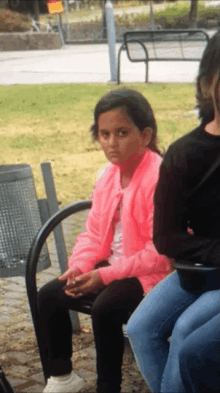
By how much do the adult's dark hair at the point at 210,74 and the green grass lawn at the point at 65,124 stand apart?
598mm

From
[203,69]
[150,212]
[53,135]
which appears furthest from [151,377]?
[53,135]

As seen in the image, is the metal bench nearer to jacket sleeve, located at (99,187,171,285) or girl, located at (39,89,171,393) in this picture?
girl, located at (39,89,171,393)

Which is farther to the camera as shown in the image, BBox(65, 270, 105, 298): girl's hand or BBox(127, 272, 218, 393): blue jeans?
BBox(65, 270, 105, 298): girl's hand

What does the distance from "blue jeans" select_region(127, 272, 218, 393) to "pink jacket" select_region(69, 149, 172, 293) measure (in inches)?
10.1

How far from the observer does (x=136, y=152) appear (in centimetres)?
215

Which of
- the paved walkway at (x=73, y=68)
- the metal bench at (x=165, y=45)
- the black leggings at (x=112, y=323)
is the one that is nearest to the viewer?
the black leggings at (x=112, y=323)

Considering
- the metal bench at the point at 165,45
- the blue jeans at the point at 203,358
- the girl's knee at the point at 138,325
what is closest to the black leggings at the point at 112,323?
the girl's knee at the point at 138,325

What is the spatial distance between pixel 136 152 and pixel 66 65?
5.92 ft

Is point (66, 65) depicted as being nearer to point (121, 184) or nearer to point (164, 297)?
point (121, 184)

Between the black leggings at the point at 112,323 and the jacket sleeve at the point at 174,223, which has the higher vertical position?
the jacket sleeve at the point at 174,223

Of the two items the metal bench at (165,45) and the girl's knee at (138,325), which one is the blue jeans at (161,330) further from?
the metal bench at (165,45)

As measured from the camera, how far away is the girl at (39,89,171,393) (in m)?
2.06

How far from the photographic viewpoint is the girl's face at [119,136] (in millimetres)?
2129

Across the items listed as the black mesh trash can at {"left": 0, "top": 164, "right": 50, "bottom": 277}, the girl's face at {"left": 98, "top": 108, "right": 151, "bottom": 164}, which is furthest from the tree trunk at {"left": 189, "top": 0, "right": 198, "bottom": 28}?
the black mesh trash can at {"left": 0, "top": 164, "right": 50, "bottom": 277}
